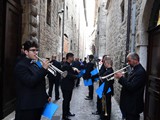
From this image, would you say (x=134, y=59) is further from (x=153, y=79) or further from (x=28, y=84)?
(x=28, y=84)

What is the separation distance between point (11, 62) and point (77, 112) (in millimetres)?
2352

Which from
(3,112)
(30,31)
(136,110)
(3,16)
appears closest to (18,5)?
(30,31)

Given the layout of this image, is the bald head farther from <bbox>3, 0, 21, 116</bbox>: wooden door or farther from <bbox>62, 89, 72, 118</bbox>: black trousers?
<bbox>3, 0, 21, 116</bbox>: wooden door

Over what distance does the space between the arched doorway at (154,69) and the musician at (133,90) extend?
487 millimetres

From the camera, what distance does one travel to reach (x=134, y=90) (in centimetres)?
335

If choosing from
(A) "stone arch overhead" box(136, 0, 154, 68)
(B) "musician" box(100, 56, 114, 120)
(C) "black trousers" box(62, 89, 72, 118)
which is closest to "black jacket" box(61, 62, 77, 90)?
(C) "black trousers" box(62, 89, 72, 118)

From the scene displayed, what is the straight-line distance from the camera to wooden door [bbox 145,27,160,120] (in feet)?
12.5

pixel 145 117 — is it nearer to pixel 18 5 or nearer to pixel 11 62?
pixel 11 62

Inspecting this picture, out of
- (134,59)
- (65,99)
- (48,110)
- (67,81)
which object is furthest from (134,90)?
(65,99)

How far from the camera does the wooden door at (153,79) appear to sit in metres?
3.80

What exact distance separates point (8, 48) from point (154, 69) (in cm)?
321

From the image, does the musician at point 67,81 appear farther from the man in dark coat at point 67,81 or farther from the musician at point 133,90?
the musician at point 133,90

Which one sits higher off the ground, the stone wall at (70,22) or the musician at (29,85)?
the stone wall at (70,22)

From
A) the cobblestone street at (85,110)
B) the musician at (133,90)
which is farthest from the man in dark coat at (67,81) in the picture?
the musician at (133,90)
